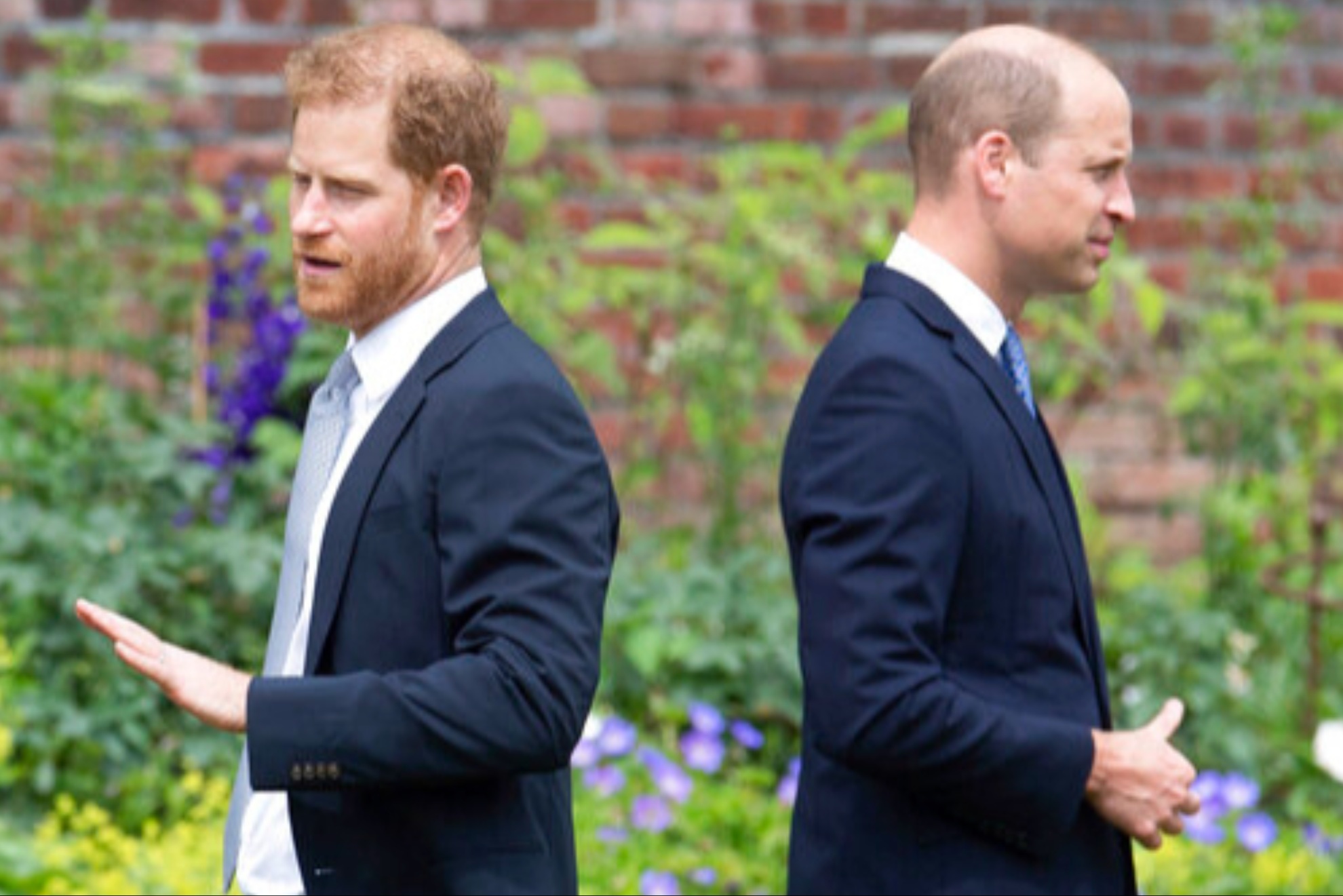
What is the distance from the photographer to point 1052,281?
3.10 m

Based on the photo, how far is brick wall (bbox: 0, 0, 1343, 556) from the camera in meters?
5.97

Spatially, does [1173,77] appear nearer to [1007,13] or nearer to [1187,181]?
[1187,181]

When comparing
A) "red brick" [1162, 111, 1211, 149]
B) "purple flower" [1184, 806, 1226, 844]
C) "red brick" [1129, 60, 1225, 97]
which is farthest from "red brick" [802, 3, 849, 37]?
"purple flower" [1184, 806, 1226, 844]

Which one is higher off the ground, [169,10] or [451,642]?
[169,10]

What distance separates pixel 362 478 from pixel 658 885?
1.68 meters

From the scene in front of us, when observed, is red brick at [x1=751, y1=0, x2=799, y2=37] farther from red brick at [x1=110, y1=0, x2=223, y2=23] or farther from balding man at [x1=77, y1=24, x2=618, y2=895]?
balding man at [x1=77, y1=24, x2=618, y2=895]

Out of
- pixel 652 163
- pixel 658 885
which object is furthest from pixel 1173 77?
pixel 658 885

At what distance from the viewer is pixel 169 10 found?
19.5ft

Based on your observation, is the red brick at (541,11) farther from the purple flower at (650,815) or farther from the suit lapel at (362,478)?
the suit lapel at (362,478)

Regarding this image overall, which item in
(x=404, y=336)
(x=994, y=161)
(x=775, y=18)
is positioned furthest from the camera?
(x=775, y=18)

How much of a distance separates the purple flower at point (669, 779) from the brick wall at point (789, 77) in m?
1.68

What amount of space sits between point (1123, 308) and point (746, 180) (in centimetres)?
101

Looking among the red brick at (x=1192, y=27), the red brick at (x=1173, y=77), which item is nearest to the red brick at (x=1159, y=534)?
the red brick at (x=1173, y=77)

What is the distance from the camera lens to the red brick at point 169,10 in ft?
19.5
